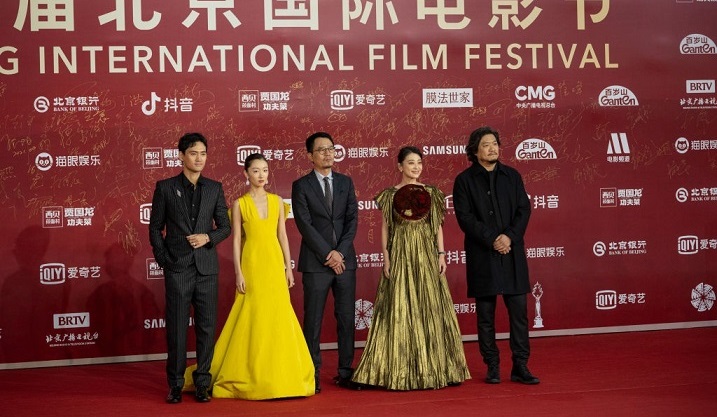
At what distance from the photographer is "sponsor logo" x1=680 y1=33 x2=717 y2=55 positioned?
820 centimetres

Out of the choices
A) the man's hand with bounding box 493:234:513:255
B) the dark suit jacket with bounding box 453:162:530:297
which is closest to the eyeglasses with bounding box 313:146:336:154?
the dark suit jacket with bounding box 453:162:530:297

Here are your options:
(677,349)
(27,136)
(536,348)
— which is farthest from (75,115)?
(677,349)

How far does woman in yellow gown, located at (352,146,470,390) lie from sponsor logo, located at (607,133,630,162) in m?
2.37

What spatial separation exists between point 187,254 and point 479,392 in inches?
72.5

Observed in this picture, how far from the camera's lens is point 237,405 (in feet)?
19.1

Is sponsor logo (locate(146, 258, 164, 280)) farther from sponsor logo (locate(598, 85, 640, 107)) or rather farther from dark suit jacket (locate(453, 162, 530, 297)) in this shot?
sponsor logo (locate(598, 85, 640, 107))

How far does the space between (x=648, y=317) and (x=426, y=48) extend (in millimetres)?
2723

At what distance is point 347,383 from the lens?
6.28 meters

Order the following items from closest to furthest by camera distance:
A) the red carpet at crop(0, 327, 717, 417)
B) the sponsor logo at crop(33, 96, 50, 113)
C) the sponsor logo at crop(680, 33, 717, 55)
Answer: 1. the red carpet at crop(0, 327, 717, 417)
2. the sponsor logo at crop(33, 96, 50, 113)
3. the sponsor logo at crop(680, 33, 717, 55)

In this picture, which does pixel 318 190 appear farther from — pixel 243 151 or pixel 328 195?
pixel 243 151

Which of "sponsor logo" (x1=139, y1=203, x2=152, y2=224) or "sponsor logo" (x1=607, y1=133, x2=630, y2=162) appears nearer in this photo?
"sponsor logo" (x1=139, y1=203, x2=152, y2=224)

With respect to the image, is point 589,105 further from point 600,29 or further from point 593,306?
point 593,306

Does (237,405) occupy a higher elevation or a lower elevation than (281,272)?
lower

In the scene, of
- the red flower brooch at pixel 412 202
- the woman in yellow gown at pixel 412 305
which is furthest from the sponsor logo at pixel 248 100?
the red flower brooch at pixel 412 202
